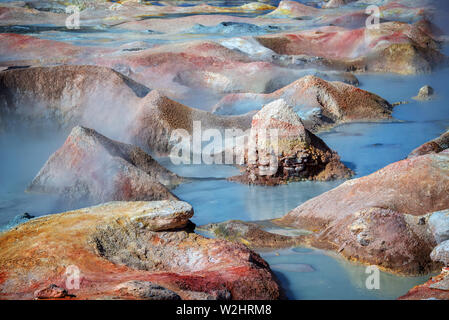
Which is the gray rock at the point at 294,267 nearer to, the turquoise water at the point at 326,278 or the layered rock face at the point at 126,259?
the turquoise water at the point at 326,278

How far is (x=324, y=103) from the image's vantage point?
37.6 ft

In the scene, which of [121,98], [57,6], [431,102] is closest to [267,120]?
[121,98]

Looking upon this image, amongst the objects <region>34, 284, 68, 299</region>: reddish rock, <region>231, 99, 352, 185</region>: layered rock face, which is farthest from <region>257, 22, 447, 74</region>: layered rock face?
<region>34, 284, 68, 299</region>: reddish rock

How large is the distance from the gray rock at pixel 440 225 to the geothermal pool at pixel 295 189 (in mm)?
419

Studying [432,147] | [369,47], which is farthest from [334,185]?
[369,47]

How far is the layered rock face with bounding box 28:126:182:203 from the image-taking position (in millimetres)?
6746

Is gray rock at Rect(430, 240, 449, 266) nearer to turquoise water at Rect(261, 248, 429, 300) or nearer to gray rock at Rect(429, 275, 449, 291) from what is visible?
turquoise water at Rect(261, 248, 429, 300)

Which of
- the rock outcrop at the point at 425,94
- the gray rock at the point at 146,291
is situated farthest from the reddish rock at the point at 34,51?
the gray rock at the point at 146,291

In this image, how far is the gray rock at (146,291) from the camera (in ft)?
11.1

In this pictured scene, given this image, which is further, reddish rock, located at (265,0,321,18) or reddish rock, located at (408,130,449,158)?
reddish rock, located at (265,0,321,18)

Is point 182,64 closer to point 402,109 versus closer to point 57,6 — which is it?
point 57,6

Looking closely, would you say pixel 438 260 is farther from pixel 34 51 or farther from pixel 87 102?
pixel 34 51

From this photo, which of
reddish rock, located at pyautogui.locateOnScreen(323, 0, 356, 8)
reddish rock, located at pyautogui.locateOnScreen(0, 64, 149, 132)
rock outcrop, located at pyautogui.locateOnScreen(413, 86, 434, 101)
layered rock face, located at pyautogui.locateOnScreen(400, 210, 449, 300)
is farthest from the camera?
reddish rock, located at pyautogui.locateOnScreen(323, 0, 356, 8)

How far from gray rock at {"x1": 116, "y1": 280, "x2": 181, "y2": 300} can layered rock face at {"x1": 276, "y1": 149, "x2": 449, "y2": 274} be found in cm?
205
